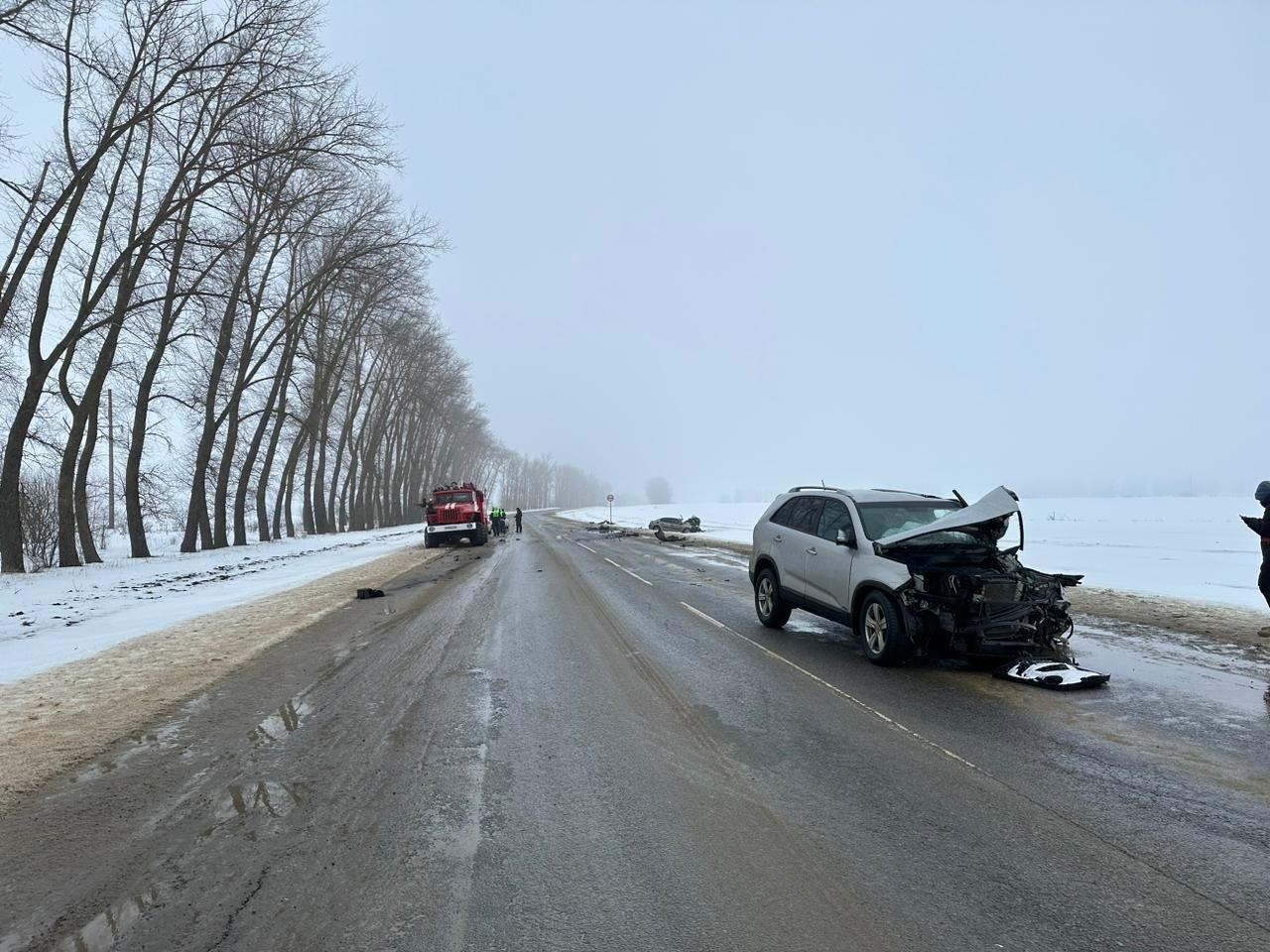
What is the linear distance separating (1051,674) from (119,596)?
15844 millimetres

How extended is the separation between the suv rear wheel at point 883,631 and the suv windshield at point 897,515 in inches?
31.8

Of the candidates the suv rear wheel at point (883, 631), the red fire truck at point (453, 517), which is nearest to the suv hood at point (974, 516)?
the suv rear wheel at point (883, 631)

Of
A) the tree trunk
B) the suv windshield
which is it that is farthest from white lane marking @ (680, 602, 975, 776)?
the tree trunk

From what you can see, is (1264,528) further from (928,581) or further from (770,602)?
(770,602)

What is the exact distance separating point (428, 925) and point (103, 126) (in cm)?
2129

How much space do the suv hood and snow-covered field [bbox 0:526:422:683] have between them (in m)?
9.52

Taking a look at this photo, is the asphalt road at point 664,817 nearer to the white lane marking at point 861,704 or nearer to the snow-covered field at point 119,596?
the white lane marking at point 861,704

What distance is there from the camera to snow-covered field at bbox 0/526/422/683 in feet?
29.7

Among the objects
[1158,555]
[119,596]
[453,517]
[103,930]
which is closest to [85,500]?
[119,596]

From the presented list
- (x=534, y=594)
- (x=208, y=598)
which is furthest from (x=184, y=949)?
(x=208, y=598)

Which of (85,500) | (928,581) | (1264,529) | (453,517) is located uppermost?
(85,500)

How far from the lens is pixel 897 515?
8.17 metres

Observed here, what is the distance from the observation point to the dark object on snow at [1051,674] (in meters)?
6.34

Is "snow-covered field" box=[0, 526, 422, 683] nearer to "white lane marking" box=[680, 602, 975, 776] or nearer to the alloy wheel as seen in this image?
"white lane marking" box=[680, 602, 975, 776]
